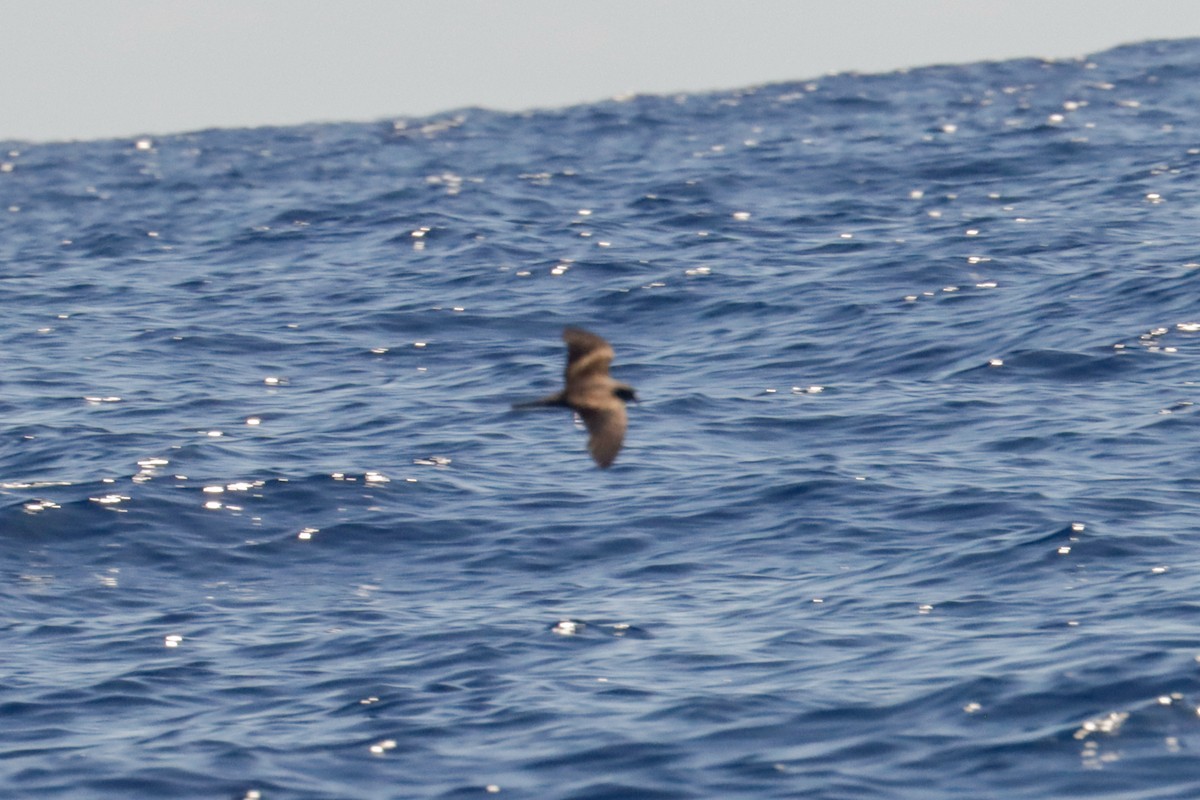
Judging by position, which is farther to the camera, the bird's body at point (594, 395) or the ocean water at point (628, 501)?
the ocean water at point (628, 501)

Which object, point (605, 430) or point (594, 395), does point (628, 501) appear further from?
Result: point (605, 430)

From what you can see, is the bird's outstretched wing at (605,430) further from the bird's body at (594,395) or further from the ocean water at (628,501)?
the ocean water at (628,501)

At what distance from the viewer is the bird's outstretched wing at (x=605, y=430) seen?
468 inches

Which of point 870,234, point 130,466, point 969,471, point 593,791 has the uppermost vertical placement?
point 870,234

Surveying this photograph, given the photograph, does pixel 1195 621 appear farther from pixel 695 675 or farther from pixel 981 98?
pixel 981 98

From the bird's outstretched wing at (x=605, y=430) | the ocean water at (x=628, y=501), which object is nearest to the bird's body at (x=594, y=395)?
the bird's outstretched wing at (x=605, y=430)

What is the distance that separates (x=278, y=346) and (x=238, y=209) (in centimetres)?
1525

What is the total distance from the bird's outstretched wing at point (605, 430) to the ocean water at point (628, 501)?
2.35m

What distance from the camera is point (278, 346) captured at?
2650 cm

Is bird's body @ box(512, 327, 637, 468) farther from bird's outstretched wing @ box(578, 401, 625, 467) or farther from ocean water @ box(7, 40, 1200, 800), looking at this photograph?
ocean water @ box(7, 40, 1200, 800)

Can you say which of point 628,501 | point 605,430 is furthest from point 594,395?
point 628,501

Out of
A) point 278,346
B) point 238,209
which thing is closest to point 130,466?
point 278,346

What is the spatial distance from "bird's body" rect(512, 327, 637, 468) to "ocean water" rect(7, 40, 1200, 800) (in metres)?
2.39

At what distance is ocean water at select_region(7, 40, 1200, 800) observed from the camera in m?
13.4
